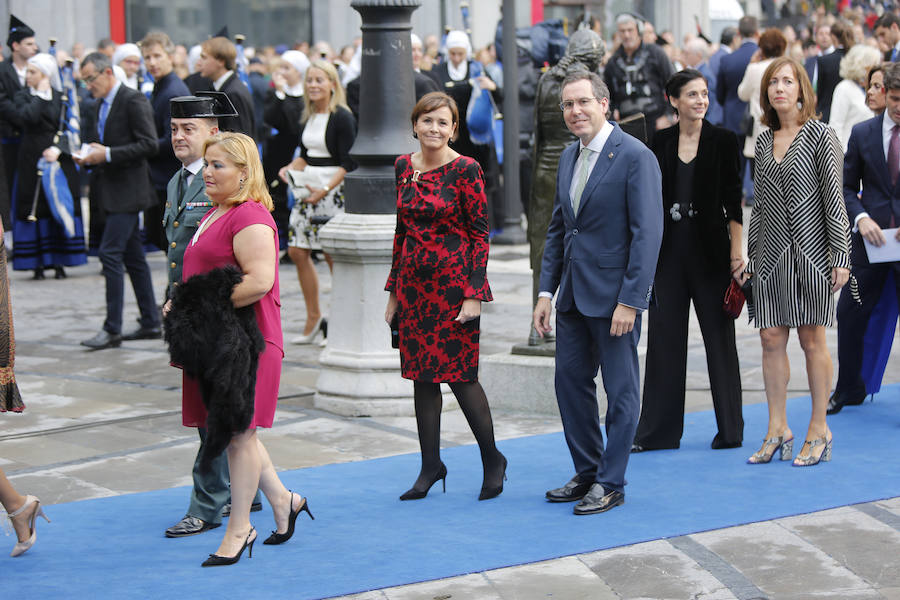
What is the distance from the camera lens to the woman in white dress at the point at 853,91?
10258 mm

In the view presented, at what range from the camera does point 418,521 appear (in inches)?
227

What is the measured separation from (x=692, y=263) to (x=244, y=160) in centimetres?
253

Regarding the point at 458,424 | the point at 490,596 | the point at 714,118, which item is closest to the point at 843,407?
the point at 458,424

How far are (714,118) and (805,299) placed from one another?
9409 millimetres

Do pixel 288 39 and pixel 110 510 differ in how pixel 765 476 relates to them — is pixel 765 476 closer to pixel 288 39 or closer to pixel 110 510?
pixel 110 510

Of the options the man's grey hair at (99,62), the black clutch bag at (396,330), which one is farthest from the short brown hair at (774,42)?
the black clutch bag at (396,330)

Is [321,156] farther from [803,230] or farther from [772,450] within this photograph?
[772,450]

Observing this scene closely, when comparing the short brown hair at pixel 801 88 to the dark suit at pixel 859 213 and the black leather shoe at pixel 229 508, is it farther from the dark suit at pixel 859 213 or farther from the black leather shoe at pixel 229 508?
the black leather shoe at pixel 229 508

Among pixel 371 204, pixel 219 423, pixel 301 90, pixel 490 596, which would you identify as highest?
pixel 301 90

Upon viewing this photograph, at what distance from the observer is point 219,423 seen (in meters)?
5.07

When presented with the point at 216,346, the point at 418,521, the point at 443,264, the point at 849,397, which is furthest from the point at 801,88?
the point at 216,346

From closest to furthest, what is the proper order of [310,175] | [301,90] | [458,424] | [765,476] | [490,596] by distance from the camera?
[490,596], [765,476], [458,424], [310,175], [301,90]

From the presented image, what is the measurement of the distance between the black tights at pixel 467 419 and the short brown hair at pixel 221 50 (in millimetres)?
4532

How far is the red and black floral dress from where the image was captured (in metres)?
5.96
